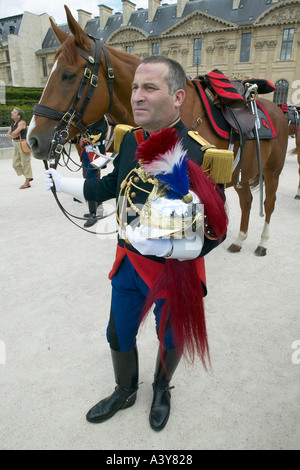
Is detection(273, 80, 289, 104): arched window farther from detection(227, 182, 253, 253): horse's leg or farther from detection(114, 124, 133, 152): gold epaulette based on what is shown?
detection(114, 124, 133, 152): gold epaulette

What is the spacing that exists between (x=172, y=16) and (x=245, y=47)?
11.2m

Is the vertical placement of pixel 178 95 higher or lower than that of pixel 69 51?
lower

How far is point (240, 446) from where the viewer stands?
5.50 feet

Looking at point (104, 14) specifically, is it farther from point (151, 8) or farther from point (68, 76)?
point (68, 76)

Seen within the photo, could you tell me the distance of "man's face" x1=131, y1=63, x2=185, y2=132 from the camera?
4.10 feet

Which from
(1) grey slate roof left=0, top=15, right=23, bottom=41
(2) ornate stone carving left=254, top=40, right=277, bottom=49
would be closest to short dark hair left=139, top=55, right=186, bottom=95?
(2) ornate stone carving left=254, top=40, right=277, bottom=49

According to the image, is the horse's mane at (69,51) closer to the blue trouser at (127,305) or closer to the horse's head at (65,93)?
the horse's head at (65,93)

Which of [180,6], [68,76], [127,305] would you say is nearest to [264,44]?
A: [180,6]

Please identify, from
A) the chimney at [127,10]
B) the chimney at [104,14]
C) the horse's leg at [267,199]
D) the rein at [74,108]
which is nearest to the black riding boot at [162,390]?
the rein at [74,108]

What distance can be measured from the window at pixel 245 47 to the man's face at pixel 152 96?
3937 cm

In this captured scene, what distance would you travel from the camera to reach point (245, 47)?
1326 inches

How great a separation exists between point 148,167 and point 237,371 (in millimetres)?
1781

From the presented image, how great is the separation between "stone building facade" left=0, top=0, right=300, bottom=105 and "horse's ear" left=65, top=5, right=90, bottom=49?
31357 mm
